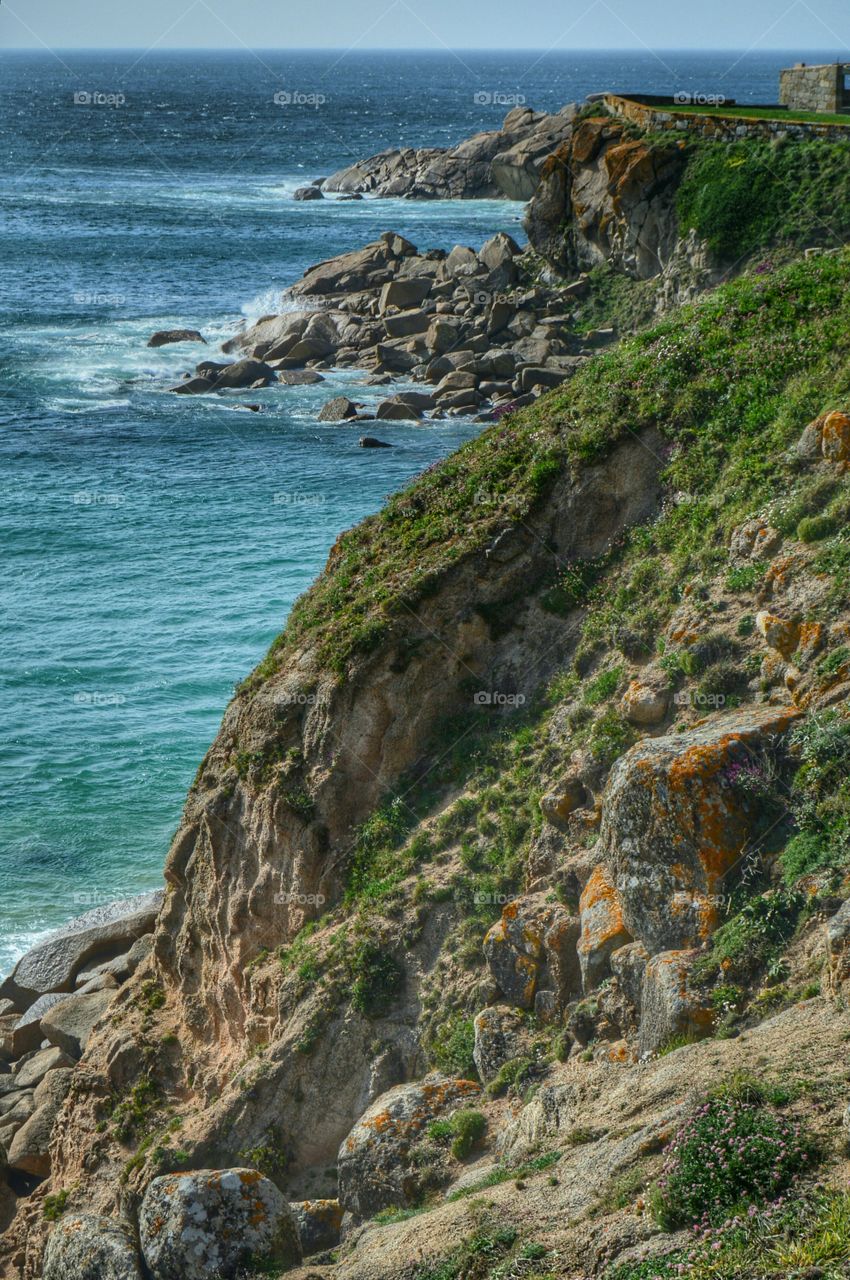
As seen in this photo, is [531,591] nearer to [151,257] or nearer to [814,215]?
[814,215]

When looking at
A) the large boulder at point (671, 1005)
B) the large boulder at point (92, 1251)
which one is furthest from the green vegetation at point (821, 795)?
the large boulder at point (92, 1251)

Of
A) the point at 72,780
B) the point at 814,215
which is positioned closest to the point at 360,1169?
the point at 72,780

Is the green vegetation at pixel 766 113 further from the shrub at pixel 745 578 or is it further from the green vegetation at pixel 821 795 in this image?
the green vegetation at pixel 821 795

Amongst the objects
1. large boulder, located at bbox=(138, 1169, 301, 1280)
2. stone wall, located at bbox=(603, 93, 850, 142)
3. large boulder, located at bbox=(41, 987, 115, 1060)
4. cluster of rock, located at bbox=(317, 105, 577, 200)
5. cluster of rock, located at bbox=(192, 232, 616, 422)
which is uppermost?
cluster of rock, located at bbox=(317, 105, 577, 200)

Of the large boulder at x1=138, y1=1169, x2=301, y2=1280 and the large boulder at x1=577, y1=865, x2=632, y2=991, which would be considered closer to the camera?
the large boulder at x1=138, y1=1169, x2=301, y2=1280

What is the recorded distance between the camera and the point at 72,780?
3072 centimetres

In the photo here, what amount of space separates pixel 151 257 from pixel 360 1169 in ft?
276

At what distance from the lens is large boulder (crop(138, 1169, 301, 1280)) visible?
43.6 ft

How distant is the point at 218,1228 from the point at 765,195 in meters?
42.7

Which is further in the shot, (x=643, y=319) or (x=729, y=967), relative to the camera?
(x=643, y=319)

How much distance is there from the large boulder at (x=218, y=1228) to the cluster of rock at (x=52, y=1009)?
6.97 metres

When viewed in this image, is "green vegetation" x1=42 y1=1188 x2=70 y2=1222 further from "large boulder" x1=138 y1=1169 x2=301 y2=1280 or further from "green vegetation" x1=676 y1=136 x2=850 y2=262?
"green vegetation" x1=676 y1=136 x2=850 y2=262

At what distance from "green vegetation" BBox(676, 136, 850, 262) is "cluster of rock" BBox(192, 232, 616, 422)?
7638mm

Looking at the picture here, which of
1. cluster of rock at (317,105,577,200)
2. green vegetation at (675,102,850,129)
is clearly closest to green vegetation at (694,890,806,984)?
green vegetation at (675,102,850,129)
